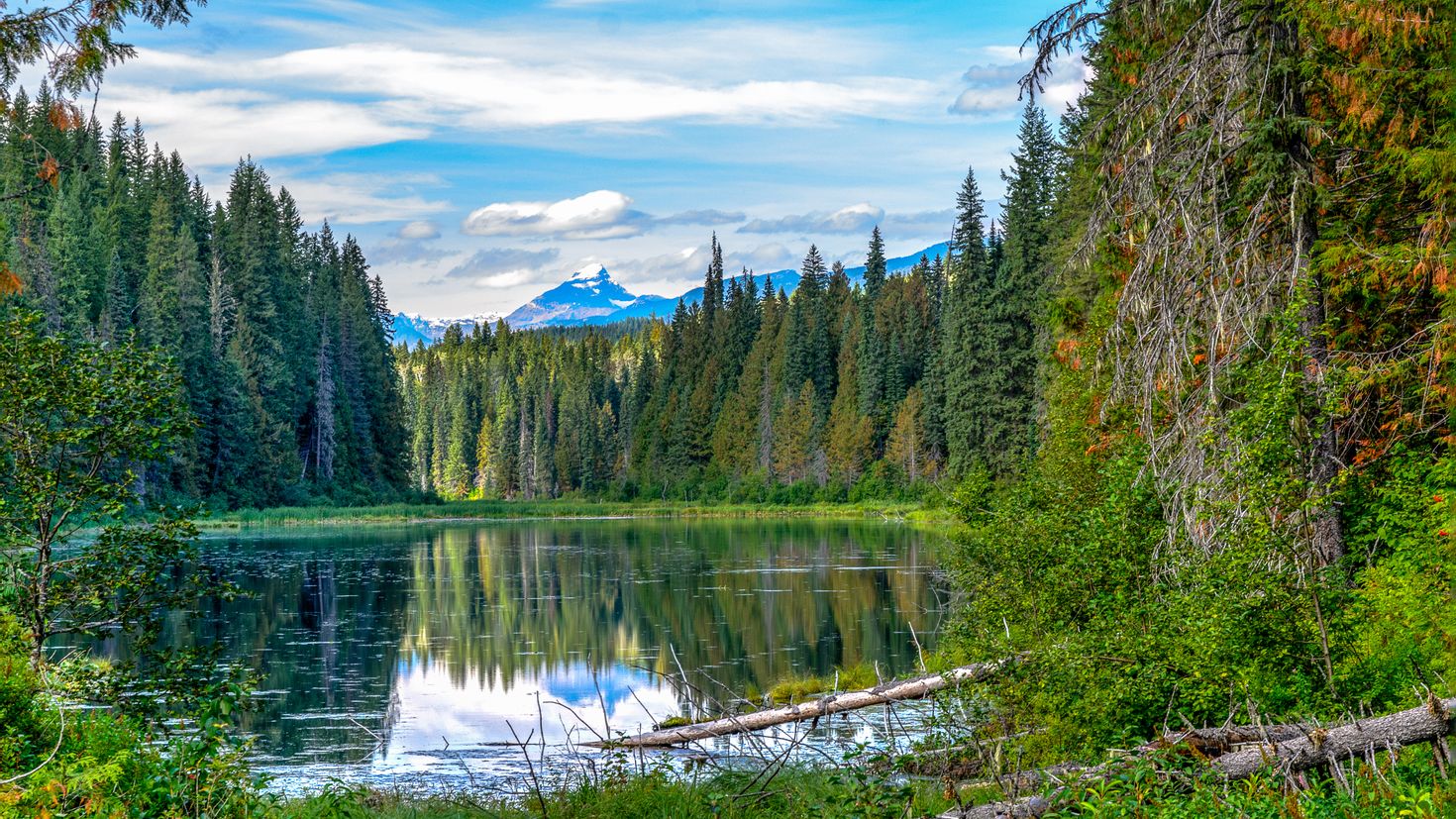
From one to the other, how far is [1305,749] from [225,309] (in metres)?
73.1

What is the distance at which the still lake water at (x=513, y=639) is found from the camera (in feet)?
52.4

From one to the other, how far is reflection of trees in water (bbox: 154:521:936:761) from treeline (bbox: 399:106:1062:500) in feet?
30.0

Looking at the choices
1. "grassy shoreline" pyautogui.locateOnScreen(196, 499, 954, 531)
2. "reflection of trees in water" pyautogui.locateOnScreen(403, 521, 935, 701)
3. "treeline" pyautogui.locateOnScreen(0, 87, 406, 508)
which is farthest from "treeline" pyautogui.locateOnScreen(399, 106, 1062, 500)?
"treeline" pyautogui.locateOnScreen(0, 87, 406, 508)

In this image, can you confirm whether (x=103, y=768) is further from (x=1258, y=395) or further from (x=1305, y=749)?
(x=1258, y=395)

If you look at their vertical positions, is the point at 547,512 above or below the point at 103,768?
below

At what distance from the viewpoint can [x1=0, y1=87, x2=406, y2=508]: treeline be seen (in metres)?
60.1

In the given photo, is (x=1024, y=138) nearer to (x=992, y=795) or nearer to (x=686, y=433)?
(x=992, y=795)

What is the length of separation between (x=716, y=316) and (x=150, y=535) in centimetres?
10232

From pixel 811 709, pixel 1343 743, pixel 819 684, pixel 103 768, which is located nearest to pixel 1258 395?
pixel 1343 743

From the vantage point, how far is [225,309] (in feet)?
235

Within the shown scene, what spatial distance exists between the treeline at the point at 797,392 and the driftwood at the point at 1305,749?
32447 millimetres

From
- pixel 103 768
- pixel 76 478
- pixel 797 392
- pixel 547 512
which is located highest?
pixel 797 392

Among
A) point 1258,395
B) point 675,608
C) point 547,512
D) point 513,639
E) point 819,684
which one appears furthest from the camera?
point 547,512

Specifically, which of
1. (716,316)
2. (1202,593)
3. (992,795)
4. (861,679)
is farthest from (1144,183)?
(716,316)
